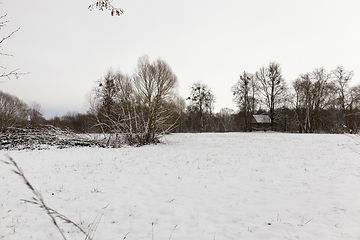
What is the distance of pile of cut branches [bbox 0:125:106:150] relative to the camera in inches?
551

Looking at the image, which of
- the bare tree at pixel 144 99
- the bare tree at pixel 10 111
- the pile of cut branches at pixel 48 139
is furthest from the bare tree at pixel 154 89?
the bare tree at pixel 10 111

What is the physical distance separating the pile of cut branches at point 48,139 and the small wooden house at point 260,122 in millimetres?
29933

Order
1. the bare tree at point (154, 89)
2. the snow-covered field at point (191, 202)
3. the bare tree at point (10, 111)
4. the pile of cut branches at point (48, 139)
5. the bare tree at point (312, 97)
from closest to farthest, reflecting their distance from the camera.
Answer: the snow-covered field at point (191, 202) → the pile of cut branches at point (48, 139) → the bare tree at point (154, 89) → the bare tree at point (10, 111) → the bare tree at point (312, 97)

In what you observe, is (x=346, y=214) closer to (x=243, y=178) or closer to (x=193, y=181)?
(x=243, y=178)

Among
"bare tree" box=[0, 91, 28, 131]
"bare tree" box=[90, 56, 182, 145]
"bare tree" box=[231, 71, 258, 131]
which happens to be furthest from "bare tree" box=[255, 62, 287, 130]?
"bare tree" box=[0, 91, 28, 131]

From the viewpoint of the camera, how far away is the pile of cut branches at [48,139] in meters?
14.0

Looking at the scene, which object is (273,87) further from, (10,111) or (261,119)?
(10,111)

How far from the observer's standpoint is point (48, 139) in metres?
14.4

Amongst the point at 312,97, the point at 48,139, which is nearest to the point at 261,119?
the point at 312,97

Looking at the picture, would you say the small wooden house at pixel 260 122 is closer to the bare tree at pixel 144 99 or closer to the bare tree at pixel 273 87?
the bare tree at pixel 273 87

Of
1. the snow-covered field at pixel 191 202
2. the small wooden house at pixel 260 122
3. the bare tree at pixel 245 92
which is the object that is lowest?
the snow-covered field at pixel 191 202

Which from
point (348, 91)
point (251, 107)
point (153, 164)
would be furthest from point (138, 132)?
point (348, 91)

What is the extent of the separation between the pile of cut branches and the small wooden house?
1178 inches

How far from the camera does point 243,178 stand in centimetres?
631
